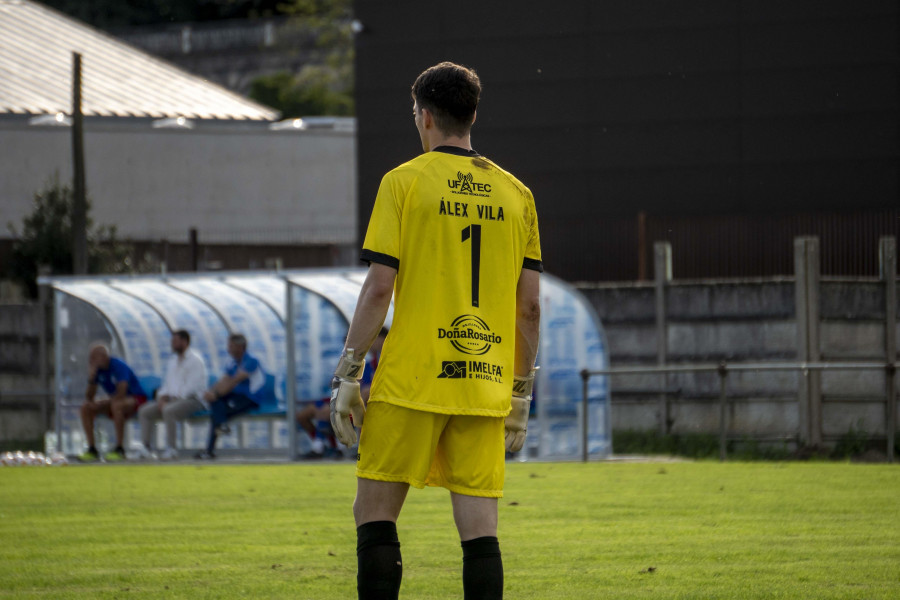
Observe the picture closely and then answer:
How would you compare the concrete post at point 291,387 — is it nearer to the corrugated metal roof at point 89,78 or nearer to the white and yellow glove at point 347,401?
the white and yellow glove at point 347,401

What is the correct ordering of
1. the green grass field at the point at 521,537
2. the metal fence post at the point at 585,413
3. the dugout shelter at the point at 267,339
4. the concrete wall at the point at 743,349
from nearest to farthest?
the green grass field at the point at 521,537 → the metal fence post at the point at 585,413 → the dugout shelter at the point at 267,339 → the concrete wall at the point at 743,349

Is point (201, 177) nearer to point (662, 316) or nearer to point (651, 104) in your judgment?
point (651, 104)

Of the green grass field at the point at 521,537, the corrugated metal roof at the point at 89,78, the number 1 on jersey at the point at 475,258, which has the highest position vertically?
the corrugated metal roof at the point at 89,78

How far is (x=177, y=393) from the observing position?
706 inches

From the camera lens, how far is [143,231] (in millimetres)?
39969

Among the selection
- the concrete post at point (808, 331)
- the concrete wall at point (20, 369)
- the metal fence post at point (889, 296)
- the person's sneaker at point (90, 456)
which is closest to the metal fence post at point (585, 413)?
the concrete post at point (808, 331)

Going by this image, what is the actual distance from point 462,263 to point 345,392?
0.59 metres

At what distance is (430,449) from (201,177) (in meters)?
37.1

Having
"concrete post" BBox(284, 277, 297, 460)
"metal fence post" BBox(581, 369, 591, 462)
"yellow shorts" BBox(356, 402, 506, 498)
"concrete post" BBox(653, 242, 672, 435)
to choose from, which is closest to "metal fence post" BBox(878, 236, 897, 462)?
"concrete post" BBox(653, 242, 672, 435)

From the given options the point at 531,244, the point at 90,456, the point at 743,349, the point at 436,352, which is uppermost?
the point at 531,244

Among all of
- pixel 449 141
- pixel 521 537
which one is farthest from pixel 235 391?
pixel 449 141

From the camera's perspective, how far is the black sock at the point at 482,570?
4.70 meters

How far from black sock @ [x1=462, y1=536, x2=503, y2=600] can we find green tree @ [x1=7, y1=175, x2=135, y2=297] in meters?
25.9

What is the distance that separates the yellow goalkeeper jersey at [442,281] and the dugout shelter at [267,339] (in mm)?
12140
